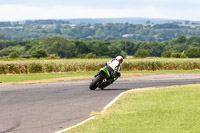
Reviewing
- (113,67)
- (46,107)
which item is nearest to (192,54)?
(113,67)

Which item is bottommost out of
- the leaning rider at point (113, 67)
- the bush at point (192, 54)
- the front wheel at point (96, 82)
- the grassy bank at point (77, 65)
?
the bush at point (192, 54)

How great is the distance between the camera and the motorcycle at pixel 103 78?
22594 millimetres

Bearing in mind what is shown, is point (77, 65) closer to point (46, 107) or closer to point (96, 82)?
point (96, 82)

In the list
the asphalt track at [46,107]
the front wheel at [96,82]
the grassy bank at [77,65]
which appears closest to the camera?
the asphalt track at [46,107]

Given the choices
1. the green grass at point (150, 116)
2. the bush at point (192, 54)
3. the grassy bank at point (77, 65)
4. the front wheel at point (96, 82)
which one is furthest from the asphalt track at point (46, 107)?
the bush at point (192, 54)

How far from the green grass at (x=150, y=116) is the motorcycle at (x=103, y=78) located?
11.6ft

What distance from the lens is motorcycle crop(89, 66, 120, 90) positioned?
22.6m

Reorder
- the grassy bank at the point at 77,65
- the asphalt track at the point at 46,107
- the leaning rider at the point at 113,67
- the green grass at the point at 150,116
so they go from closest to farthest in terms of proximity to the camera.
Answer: the green grass at the point at 150,116 → the asphalt track at the point at 46,107 → the leaning rider at the point at 113,67 → the grassy bank at the point at 77,65

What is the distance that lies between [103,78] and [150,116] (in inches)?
358

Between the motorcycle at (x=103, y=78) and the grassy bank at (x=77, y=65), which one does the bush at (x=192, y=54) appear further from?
the motorcycle at (x=103, y=78)

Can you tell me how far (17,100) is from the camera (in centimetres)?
1833

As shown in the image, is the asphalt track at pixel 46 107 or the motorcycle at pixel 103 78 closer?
the asphalt track at pixel 46 107

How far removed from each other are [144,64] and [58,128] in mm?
35696

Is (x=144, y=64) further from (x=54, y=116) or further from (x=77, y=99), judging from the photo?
(x=54, y=116)
